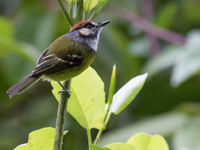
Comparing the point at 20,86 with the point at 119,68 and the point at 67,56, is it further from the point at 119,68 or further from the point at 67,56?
the point at 119,68

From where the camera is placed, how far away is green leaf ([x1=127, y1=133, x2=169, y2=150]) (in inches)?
42.5

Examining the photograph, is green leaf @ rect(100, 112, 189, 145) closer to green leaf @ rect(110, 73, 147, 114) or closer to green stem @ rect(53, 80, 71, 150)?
green leaf @ rect(110, 73, 147, 114)

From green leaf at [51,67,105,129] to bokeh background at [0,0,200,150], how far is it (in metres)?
1.58

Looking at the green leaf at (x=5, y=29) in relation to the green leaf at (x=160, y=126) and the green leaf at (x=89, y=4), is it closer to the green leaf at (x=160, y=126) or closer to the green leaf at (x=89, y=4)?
the green leaf at (x=160, y=126)

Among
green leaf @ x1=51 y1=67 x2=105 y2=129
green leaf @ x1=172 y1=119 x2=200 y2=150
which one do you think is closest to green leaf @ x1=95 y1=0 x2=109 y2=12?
green leaf @ x1=51 y1=67 x2=105 y2=129

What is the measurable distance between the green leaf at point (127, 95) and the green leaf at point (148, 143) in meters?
0.13

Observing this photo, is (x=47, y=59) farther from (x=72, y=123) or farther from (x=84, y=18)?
(x=72, y=123)

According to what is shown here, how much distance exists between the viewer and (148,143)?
3.57ft

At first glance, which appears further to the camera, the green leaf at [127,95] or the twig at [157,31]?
the twig at [157,31]

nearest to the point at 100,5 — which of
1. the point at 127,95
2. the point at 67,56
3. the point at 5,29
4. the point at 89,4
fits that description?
the point at 89,4

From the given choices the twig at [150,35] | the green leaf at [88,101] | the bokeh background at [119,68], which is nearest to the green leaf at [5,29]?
the bokeh background at [119,68]

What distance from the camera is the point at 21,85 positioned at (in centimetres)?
125

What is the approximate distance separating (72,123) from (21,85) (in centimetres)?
188

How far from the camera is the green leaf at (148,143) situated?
1.08 m
